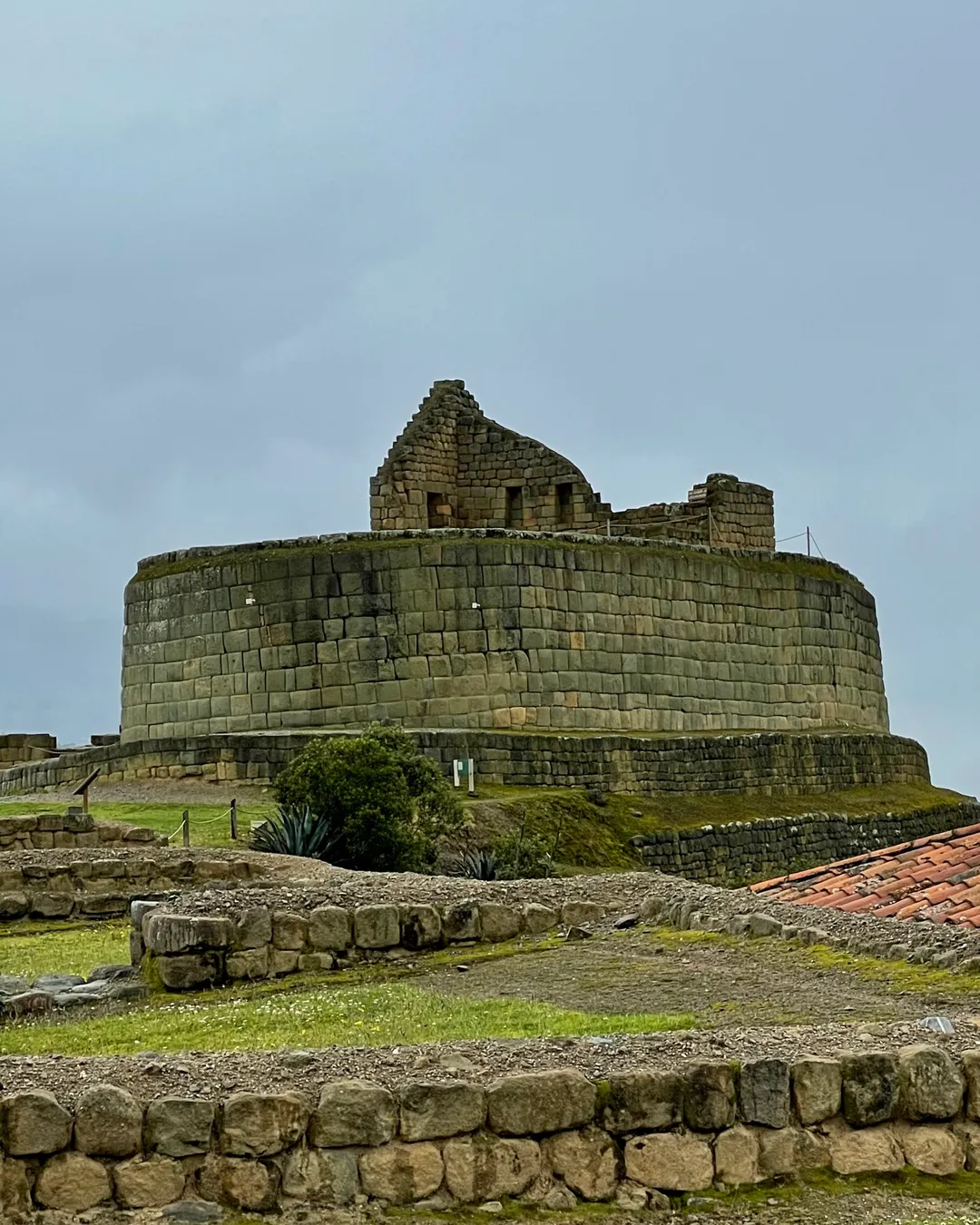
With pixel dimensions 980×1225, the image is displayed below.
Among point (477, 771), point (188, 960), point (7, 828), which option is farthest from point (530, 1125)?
point (477, 771)

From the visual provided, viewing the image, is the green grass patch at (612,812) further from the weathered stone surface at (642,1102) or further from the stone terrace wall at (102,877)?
the weathered stone surface at (642,1102)

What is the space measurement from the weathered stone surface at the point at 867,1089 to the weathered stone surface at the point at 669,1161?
0.71 meters

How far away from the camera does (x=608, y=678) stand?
39.2 metres

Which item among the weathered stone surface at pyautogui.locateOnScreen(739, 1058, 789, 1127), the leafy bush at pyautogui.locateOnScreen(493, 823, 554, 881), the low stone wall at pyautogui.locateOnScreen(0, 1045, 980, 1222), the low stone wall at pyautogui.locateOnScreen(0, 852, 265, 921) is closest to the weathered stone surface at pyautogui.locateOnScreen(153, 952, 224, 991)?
the low stone wall at pyautogui.locateOnScreen(0, 852, 265, 921)

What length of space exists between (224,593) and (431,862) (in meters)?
13.4

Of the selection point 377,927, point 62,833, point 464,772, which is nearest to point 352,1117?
point 377,927

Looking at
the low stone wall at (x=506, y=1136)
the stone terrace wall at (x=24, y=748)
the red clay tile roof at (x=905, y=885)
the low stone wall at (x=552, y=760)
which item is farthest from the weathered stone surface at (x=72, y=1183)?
the stone terrace wall at (x=24, y=748)

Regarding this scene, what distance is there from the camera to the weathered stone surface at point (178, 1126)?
7949mm

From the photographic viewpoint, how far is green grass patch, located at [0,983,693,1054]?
1077 centimetres

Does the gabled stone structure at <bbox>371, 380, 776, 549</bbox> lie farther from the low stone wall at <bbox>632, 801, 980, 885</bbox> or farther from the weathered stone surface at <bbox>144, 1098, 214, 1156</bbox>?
the weathered stone surface at <bbox>144, 1098, 214, 1156</bbox>

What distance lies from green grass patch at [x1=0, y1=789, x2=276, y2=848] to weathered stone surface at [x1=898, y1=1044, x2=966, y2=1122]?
54.4ft

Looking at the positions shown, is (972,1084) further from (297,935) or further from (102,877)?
(102,877)

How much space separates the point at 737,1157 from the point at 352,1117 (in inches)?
65.8

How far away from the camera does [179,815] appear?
28.8m
